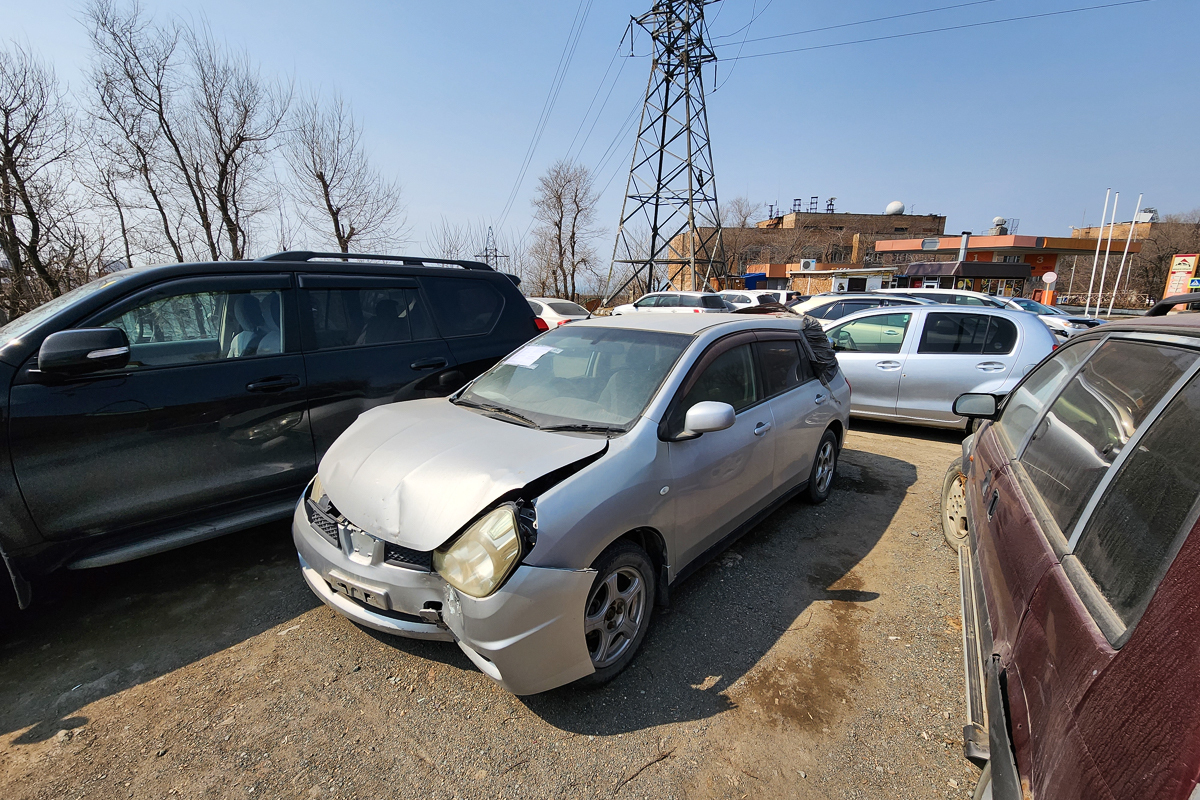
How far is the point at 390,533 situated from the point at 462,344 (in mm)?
2527

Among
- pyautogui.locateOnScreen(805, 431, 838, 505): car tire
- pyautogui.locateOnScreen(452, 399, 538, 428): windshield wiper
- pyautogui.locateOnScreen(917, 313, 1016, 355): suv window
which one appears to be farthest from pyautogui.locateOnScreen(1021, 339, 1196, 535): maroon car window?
pyautogui.locateOnScreen(917, 313, 1016, 355): suv window

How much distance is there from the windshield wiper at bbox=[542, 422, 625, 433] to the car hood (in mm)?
79

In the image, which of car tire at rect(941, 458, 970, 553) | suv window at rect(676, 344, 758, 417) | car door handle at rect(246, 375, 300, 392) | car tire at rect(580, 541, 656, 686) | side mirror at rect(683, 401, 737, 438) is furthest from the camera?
car tire at rect(941, 458, 970, 553)

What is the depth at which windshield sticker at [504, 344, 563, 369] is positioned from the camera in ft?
11.1

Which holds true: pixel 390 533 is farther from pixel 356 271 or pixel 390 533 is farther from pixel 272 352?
pixel 356 271

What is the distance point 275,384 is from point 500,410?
62.3 inches

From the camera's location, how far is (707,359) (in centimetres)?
308

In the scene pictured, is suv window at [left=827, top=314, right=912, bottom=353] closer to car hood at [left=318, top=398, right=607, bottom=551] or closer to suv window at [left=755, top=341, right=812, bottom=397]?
suv window at [left=755, top=341, right=812, bottom=397]

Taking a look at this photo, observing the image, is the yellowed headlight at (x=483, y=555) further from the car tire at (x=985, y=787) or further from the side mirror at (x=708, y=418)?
the car tire at (x=985, y=787)

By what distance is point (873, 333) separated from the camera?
268 inches

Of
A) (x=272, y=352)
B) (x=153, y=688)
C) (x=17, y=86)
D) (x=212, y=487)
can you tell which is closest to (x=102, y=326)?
(x=272, y=352)

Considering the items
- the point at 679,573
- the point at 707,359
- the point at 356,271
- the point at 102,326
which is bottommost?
the point at 679,573

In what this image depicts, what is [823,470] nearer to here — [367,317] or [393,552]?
[393,552]

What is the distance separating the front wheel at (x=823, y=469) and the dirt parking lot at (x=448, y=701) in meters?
1.02
